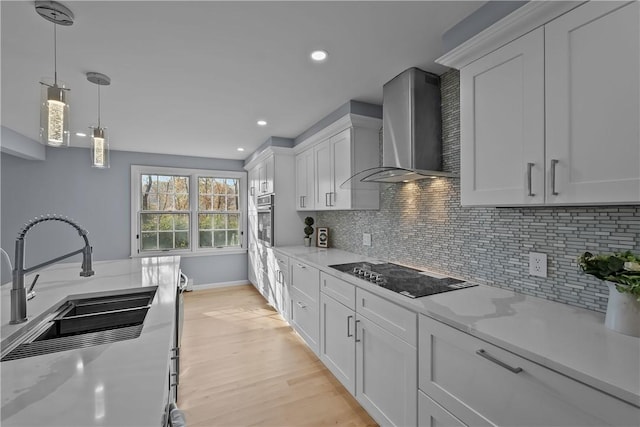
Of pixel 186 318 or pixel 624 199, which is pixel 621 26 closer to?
pixel 624 199

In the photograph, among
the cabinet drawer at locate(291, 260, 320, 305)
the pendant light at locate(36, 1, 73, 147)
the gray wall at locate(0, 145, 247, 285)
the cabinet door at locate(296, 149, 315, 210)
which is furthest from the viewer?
the gray wall at locate(0, 145, 247, 285)

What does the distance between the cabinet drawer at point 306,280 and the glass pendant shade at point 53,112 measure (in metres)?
1.96

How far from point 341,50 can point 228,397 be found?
259 cm

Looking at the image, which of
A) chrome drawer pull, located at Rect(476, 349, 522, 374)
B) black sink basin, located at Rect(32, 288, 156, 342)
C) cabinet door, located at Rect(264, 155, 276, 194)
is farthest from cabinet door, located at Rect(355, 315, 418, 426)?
cabinet door, located at Rect(264, 155, 276, 194)

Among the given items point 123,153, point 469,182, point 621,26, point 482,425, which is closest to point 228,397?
point 482,425

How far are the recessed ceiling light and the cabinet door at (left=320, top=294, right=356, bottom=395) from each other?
5.75 ft

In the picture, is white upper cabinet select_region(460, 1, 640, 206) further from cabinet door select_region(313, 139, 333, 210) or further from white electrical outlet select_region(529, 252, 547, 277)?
cabinet door select_region(313, 139, 333, 210)

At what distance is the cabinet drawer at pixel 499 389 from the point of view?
85 cm

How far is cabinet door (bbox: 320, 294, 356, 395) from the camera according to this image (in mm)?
2064

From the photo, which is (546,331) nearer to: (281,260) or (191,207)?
(281,260)

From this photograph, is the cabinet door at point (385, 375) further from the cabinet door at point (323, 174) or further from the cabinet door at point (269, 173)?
the cabinet door at point (269, 173)

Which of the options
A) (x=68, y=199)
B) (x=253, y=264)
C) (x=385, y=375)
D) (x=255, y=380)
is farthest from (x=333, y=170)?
(x=68, y=199)

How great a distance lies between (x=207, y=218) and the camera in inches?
208

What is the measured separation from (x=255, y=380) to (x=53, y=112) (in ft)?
7.40
